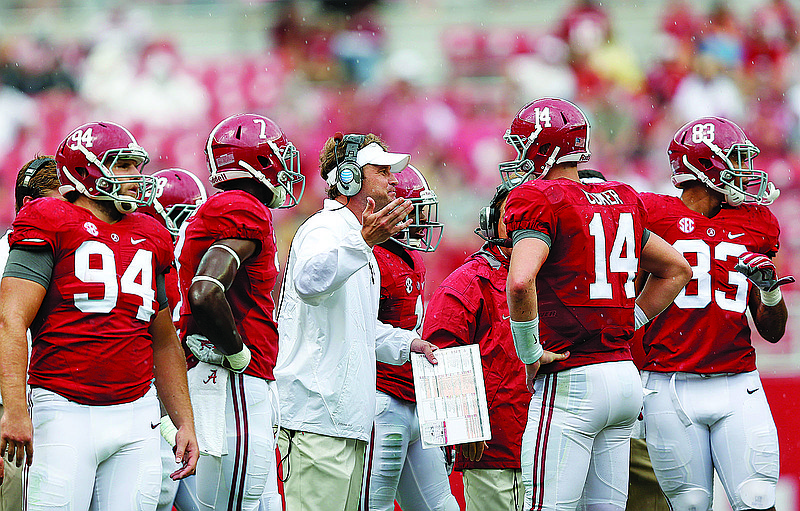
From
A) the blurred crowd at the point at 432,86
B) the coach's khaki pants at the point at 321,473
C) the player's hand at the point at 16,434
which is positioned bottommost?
the coach's khaki pants at the point at 321,473

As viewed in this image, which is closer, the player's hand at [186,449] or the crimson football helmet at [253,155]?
the player's hand at [186,449]

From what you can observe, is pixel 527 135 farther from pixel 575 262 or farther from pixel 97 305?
pixel 97 305

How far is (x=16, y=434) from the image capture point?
3.48m

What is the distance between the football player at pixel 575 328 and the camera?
4074mm

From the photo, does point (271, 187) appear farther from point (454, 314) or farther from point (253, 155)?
point (454, 314)

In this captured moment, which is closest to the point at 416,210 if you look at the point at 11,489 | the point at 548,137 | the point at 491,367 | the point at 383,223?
the point at 491,367

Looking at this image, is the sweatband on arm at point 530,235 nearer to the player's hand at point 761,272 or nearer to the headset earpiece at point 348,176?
the headset earpiece at point 348,176

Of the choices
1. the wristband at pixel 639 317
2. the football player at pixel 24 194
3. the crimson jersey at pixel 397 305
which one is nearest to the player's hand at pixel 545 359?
the wristband at pixel 639 317

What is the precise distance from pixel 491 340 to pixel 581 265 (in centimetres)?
119

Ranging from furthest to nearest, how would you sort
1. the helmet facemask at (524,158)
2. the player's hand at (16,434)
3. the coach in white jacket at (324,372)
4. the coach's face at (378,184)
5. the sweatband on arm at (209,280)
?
the coach's face at (378,184) < the helmet facemask at (524,158) < the coach in white jacket at (324,372) < the sweatband on arm at (209,280) < the player's hand at (16,434)

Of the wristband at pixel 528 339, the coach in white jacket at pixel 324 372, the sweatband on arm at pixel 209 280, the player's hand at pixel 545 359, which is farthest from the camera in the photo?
the coach in white jacket at pixel 324 372

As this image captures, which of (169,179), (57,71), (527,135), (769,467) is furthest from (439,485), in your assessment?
(57,71)

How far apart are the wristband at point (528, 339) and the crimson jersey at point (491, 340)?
3.44ft

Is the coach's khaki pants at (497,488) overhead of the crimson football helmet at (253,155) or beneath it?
beneath
